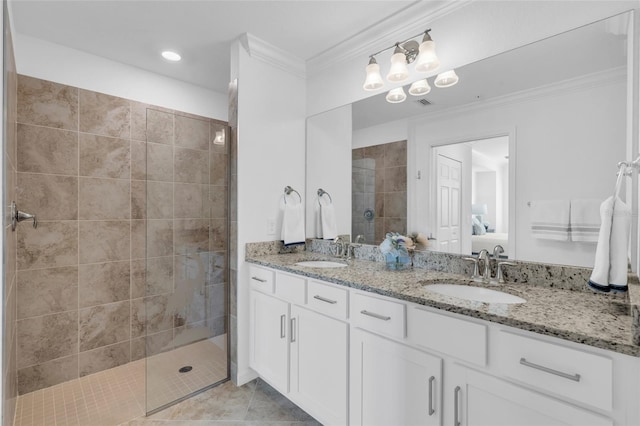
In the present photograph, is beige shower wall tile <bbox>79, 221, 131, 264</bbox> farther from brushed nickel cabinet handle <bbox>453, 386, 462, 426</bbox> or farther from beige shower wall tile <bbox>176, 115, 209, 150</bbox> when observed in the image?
brushed nickel cabinet handle <bbox>453, 386, 462, 426</bbox>

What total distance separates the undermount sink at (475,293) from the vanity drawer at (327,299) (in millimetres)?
430

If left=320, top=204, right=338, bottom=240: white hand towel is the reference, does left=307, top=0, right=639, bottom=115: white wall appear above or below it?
above

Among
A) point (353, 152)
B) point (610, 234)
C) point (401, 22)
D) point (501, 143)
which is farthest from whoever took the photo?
point (353, 152)

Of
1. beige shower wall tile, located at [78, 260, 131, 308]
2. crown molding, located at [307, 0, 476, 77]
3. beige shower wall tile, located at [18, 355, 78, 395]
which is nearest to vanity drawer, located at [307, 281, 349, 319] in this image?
crown molding, located at [307, 0, 476, 77]

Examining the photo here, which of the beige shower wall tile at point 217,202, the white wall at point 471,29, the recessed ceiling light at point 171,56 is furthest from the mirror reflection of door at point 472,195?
the recessed ceiling light at point 171,56

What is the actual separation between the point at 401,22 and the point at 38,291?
3071 mm

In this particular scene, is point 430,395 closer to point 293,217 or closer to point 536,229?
point 536,229

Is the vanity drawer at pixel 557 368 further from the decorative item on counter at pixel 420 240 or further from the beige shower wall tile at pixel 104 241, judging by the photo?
the beige shower wall tile at pixel 104 241

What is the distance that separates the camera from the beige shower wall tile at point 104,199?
2338mm

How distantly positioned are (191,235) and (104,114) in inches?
49.5

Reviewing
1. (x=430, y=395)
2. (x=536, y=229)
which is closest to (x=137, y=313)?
(x=430, y=395)

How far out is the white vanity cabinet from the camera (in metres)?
1.57

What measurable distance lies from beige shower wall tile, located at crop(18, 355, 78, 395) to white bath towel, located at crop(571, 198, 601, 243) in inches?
130

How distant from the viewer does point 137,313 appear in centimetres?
259
